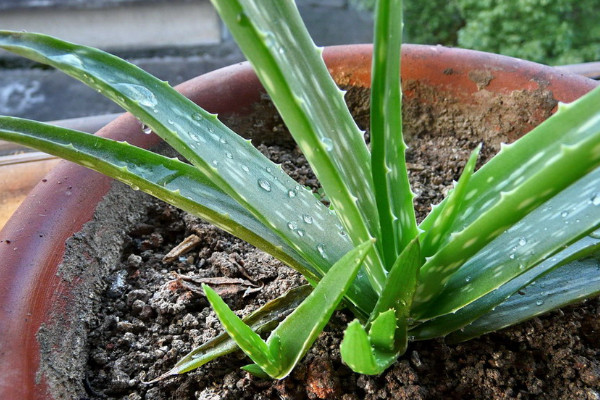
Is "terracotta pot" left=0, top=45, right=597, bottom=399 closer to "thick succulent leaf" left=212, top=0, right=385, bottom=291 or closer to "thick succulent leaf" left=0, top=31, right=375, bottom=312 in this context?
"thick succulent leaf" left=0, top=31, right=375, bottom=312

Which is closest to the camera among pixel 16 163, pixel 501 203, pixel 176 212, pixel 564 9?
pixel 501 203

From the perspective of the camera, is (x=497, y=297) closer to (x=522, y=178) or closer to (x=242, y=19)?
(x=522, y=178)

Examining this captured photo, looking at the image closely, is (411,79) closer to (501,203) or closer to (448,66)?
(448,66)

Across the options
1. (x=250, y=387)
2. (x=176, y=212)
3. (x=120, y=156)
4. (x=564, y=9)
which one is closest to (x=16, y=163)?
(x=176, y=212)

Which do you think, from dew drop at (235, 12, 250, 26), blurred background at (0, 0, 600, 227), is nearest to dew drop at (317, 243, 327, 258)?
dew drop at (235, 12, 250, 26)

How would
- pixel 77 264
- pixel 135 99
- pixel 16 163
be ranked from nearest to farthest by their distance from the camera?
pixel 135 99, pixel 77 264, pixel 16 163

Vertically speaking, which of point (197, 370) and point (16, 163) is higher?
point (16, 163)

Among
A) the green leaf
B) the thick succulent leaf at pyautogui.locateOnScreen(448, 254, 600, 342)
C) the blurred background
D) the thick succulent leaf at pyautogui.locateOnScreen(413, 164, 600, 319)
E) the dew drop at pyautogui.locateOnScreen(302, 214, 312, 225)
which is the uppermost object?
the blurred background
